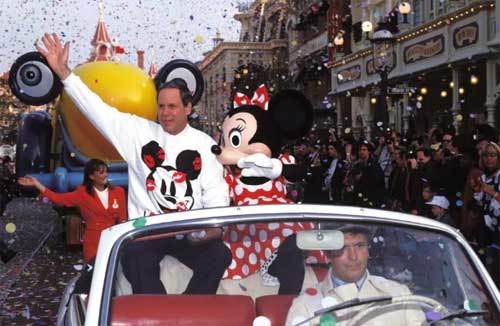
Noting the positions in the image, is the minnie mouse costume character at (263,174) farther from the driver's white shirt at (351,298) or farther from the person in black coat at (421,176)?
the person in black coat at (421,176)

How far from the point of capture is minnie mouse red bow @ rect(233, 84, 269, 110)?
594cm

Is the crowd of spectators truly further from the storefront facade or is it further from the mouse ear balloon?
the mouse ear balloon

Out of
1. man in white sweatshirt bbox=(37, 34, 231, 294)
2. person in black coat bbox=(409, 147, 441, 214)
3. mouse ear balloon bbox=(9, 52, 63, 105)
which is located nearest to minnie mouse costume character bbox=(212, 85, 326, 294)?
man in white sweatshirt bbox=(37, 34, 231, 294)

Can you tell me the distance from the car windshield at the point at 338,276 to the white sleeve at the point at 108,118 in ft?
5.57

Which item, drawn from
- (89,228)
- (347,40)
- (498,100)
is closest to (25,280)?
(89,228)

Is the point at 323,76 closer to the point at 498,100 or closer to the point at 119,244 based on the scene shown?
the point at 498,100

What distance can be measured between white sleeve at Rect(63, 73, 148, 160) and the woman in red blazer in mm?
2462

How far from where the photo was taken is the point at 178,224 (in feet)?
9.27

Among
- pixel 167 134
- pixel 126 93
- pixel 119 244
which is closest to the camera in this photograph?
pixel 119 244

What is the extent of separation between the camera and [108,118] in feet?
15.1

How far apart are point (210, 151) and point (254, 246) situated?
1734 millimetres

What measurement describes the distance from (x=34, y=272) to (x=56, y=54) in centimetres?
536

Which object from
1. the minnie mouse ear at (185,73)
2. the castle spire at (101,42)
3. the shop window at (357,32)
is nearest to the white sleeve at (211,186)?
the minnie mouse ear at (185,73)

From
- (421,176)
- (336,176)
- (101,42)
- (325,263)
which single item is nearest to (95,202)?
(421,176)
